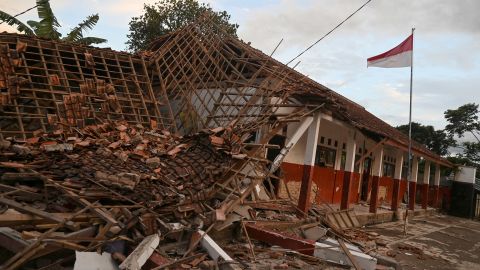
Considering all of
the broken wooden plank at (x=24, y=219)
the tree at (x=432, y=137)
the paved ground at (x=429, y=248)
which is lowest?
the paved ground at (x=429, y=248)

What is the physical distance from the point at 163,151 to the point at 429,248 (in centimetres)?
791

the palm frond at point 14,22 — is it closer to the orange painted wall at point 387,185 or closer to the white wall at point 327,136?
the white wall at point 327,136

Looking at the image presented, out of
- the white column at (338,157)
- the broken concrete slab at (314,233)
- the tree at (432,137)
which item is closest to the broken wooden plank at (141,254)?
the broken concrete slab at (314,233)

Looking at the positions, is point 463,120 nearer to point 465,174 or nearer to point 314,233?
point 465,174

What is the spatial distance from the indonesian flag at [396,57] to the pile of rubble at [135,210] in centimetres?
616

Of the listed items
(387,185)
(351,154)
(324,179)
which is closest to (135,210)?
(351,154)

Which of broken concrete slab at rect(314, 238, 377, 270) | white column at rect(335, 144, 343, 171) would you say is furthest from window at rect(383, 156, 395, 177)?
broken concrete slab at rect(314, 238, 377, 270)

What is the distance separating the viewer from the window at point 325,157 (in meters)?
14.5

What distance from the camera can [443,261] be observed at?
9727 millimetres

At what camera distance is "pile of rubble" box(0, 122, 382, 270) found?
17.5 feet

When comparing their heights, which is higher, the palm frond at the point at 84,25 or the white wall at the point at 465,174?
the palm frond at the point at 84,25

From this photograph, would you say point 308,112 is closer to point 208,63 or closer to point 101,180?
point 208,63

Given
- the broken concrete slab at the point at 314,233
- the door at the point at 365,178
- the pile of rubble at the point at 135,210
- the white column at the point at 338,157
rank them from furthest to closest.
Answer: the door at the point at 365,178, the white column at the point at 338,157, the broken concrete slab at the point at 314,233, the pile of rubble at the point at 135,210

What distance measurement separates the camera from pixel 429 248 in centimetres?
1130
